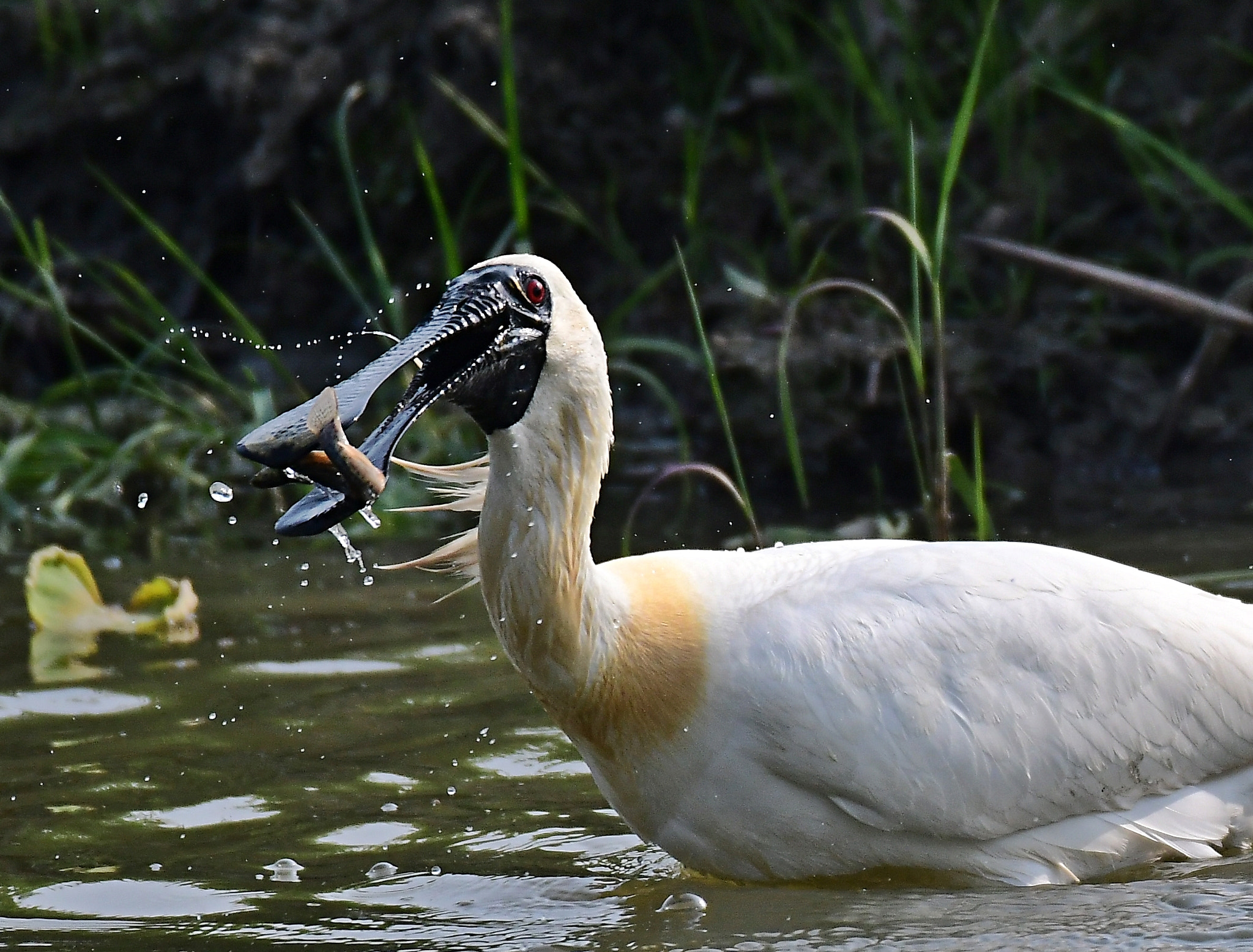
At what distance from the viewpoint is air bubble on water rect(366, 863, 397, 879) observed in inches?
153

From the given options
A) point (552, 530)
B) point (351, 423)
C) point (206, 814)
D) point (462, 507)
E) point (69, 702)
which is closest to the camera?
point (351, 423)

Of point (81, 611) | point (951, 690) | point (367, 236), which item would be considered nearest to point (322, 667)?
point (81, 611)

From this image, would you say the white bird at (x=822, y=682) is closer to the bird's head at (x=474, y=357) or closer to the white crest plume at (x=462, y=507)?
the bird's head at (x=474, y=357)

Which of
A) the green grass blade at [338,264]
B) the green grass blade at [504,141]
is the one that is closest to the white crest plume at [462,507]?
the green grass blade at [338,264]

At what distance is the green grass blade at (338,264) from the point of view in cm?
654

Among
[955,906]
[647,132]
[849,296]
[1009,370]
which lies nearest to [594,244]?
[647,132]

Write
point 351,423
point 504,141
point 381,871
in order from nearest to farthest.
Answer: point 351,423 < point 381,871 < point 504,141

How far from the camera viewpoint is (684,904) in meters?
3.73

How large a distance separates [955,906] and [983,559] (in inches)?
29.5

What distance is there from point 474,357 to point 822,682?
90cm

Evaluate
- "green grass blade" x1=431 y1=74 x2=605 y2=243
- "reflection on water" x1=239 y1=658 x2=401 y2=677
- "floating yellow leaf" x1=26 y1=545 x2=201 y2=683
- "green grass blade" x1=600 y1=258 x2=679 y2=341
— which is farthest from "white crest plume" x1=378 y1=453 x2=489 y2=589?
"green grass blade" x1=600 y1=258 x2=679 y2=341

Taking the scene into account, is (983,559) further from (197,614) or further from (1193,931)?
(197,614)

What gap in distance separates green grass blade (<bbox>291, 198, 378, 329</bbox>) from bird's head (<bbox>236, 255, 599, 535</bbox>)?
259 centimetres

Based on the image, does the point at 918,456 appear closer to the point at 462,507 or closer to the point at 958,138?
the point at 958,138
